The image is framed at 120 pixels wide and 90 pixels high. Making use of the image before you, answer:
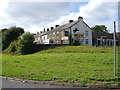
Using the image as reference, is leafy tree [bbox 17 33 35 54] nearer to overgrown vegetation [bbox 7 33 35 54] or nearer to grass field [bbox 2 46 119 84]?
overgrown vegetation [bbox 7 33 35 54]

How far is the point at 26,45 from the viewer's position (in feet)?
105

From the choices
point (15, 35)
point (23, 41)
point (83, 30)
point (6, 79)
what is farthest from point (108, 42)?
Answer: point (6, 79)

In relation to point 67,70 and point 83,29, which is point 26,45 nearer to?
point 67,70

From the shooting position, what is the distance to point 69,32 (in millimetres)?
47844

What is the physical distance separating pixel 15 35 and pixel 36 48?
2386 cm

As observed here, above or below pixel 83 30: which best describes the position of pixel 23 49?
below

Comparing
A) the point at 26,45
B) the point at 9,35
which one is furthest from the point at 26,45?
the point at 9,35

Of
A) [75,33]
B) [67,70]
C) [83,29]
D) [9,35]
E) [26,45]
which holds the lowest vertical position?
[67,70]

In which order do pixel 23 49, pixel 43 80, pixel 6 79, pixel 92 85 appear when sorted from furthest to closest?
pixel 23 49
pixel 6 79
pixel 43 80
pixel 92 85

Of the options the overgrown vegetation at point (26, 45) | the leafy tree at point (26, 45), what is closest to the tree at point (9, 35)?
the overgrown vegetation at point (26, 45)

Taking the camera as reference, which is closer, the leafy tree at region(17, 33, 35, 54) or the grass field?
the grass field

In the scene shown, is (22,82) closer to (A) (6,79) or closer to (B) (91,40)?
(A) (6,79)

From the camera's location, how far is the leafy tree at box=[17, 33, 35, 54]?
31516 millimetres

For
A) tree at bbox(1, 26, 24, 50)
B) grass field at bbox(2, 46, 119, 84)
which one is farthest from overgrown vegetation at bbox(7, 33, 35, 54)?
tree at bbox(1, 26, 24, 50)
